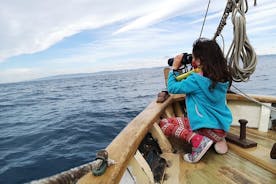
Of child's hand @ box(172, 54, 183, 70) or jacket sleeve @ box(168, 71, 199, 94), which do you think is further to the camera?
child's hand @ box(172, 54, 183, 70)

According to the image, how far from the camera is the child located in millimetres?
1964

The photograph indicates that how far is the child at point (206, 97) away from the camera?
196 centimetres

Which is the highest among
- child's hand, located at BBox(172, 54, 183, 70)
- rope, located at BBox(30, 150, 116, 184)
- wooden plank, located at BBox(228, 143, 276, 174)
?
child's hand, located at BBox(172, 54, 183, 70)

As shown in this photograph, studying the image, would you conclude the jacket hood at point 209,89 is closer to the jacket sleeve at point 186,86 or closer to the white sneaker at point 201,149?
the jacket sleeve at point 186,86

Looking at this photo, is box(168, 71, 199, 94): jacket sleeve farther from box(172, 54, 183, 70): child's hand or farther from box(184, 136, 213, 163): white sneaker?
box(184, 136, 213, 163): white sneaker

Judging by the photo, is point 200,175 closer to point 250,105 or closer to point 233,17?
point 250,105

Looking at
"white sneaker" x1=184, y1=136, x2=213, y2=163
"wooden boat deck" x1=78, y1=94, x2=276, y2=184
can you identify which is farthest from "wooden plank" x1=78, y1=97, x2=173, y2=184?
"white sneaker" x1=184, y1=136, x2=213, y2=163

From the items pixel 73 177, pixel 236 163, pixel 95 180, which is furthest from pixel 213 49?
pixel 73 177

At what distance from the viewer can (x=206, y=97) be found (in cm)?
206

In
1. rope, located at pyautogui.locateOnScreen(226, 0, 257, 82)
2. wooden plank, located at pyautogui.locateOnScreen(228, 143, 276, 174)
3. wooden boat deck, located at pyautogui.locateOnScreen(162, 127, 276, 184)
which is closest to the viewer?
wooden boat deck, located at pyautogui.locateOnScreen(162, 127, 276, 184)

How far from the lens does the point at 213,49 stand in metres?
1.96

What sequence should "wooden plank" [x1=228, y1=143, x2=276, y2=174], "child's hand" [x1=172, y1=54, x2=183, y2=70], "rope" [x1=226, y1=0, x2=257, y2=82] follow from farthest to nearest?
1. "rope" [x1=226, y1=0, x2=257, y2=82]
2. "child's hand" [x1=172, y1=54, x2=183, y2=70]
3. "wooden plank" [x1=228, y1=143, x2=276, y2=174]

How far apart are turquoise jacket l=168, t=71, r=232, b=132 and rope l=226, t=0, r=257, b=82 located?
0.61 m

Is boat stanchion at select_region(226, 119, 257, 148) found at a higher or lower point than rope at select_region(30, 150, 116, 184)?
lower
